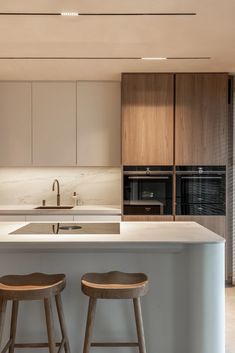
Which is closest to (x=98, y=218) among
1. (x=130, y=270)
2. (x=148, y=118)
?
(x=148, y=118)

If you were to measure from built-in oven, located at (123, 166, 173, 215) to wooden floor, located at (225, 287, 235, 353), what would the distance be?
110cm

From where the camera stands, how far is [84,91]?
4676 mm

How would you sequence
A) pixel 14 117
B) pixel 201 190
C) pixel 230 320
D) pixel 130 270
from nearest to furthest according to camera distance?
pixel 130 270 → pixel 230 320 → pixel 201 190 → pixel 14 117

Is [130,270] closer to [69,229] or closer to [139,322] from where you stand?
[139,322]

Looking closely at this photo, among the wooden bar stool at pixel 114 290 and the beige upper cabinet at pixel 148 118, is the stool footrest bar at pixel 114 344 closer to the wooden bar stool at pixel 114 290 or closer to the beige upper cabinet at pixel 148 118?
the wooden bar stool at pixel 114 290

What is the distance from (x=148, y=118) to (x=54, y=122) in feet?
3.91

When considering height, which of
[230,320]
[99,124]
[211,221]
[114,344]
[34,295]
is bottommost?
[230,320]

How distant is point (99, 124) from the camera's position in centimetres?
→ 466

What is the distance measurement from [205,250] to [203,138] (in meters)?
2.16

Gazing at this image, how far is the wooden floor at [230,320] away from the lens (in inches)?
117

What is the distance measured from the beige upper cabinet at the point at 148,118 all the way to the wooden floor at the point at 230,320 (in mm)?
1600

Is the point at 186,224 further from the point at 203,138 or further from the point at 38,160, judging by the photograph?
the point at 38,160

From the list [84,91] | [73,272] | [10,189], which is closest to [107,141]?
[84,91]

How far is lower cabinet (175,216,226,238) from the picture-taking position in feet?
14.0
